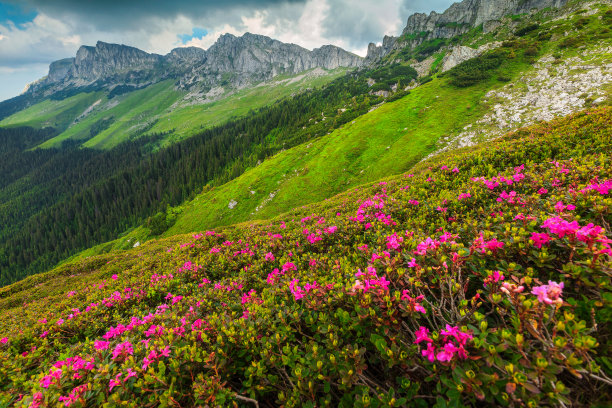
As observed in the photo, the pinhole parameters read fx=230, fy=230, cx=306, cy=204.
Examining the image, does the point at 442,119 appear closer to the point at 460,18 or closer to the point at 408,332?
the point at 408,332

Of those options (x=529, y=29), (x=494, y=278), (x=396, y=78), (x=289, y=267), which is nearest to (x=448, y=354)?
(x=494, y=278)

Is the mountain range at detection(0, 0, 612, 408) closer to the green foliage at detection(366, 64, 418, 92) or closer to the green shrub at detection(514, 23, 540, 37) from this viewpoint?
the green shrub at detection(514, 23, 540, 37)

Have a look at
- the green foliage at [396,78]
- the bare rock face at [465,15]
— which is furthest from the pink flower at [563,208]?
the bare rock face at [465,15]

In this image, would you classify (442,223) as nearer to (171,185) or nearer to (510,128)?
(510,128)

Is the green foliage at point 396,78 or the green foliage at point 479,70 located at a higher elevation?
the green foliage at point 396,78

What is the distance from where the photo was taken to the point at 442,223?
6.09 meters

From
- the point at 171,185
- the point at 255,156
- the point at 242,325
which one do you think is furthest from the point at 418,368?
the point at 171,185

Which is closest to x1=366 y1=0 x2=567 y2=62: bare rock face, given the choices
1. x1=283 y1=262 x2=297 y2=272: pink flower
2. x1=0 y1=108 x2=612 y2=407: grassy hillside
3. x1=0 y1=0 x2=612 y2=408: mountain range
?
x1=0 y1=0 x2=612 y2=408: mountain range

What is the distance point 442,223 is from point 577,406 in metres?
4.48

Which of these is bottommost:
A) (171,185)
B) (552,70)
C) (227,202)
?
(171,185)

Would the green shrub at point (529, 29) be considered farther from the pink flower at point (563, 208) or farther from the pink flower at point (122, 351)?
the pink flower at point (122, 351)

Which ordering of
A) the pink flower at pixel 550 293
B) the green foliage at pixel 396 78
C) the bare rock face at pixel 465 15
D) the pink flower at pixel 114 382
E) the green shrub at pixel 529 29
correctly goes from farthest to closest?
the green foliage at pixel 396 78, the bare rock face at pixel 465 15, the green shrub at pixel 529 29, the pink flower at pixel 114 382, the pink flower at pixel 550 293

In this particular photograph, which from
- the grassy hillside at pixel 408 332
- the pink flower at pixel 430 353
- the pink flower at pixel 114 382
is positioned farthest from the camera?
the pink flower at pixel 114 382

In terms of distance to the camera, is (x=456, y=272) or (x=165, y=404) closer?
(x=165, y=404)
